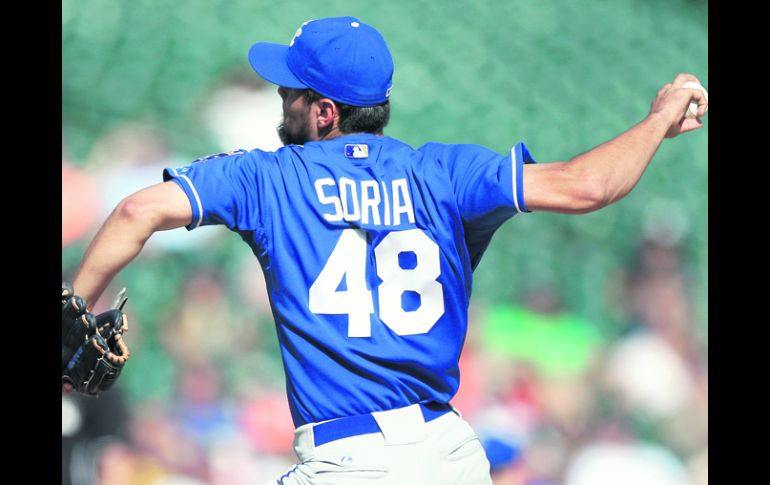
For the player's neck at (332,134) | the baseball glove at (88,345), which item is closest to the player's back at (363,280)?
the player's neck at (332,134)

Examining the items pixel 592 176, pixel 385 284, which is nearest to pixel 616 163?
pixel 592 176

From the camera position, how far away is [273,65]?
2.51 m

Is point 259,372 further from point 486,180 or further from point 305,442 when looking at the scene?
point 486,180

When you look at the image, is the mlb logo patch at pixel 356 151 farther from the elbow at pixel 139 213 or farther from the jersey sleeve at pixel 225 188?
the elbow at pixel 139 213

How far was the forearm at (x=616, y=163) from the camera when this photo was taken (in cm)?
223

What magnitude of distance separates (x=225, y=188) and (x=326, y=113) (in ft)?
1.09

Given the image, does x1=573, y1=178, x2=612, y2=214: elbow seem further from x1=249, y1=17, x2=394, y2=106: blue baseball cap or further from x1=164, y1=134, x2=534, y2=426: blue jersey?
x1=249, y1=17, x2=394, y2=106: blue baseball cap

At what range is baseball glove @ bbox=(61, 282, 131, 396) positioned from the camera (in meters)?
2.12

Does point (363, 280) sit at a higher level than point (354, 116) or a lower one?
lower

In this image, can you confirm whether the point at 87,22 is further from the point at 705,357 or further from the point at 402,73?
the point at 705,357

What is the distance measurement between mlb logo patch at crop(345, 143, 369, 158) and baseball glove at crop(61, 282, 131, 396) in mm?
591

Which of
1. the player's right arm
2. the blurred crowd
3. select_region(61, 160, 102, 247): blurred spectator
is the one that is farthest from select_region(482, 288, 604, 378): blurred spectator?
the player's right arm

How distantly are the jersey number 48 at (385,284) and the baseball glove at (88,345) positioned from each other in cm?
40

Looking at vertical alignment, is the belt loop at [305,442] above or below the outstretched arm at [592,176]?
below
